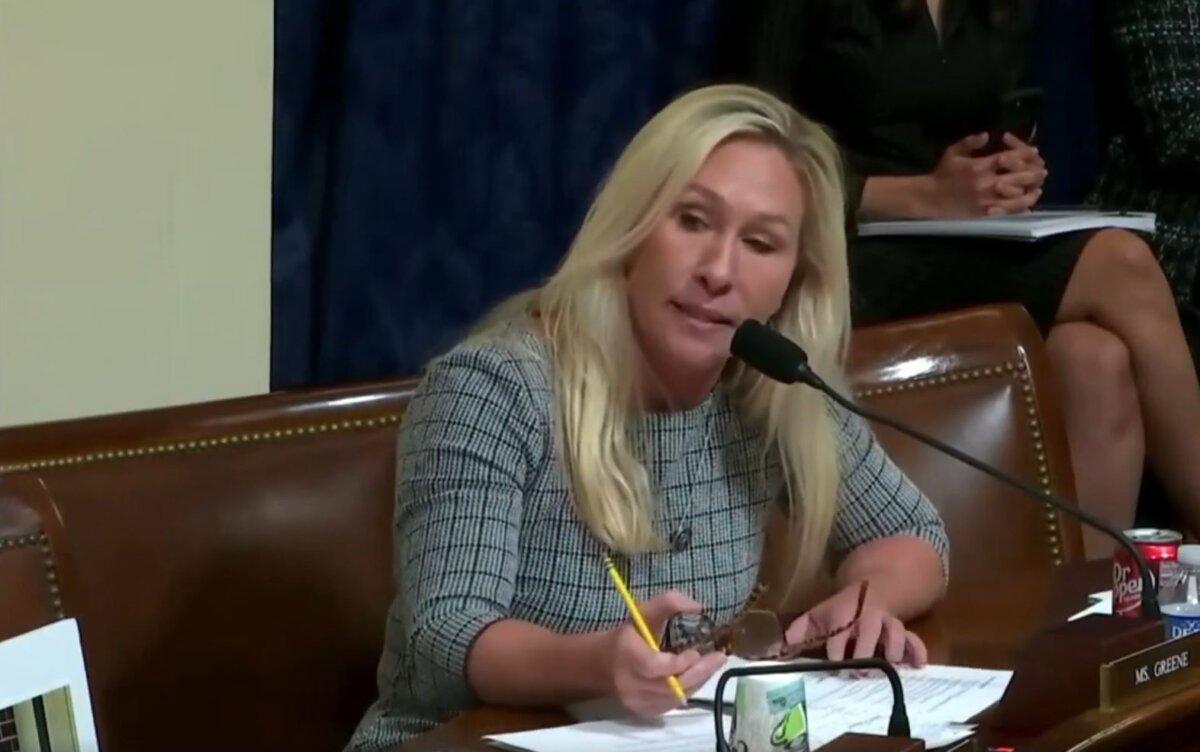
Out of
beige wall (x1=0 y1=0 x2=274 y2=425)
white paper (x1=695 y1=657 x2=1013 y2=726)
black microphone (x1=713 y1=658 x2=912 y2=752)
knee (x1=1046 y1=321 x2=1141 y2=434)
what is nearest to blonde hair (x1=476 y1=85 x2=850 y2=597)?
white paper (x1=695 y1=657 x2=1013 y2=726)

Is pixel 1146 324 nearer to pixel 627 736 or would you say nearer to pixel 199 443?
pixel 199 443

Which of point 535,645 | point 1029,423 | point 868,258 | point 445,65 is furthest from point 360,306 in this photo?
point 535,645

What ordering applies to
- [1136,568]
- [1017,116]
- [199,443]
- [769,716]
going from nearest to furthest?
1. [769,716]
2. [1136,568]
3. [199,443]
4. [1017,116]

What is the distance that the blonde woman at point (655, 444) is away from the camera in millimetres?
1423

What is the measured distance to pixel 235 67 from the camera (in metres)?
2.28

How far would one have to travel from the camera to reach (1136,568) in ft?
4.51

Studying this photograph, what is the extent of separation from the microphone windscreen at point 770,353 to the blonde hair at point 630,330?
0.66ft

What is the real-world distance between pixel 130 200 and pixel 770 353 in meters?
1.11

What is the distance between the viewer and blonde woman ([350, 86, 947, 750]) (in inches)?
56.0

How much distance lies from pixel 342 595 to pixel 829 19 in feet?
4.39

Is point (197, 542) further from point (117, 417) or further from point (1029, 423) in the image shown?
point (1029, 423)

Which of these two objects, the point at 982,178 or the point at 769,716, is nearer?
the point at 769,716

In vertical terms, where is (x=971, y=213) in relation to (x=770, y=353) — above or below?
above

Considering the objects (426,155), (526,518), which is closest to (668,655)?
(526,518)
